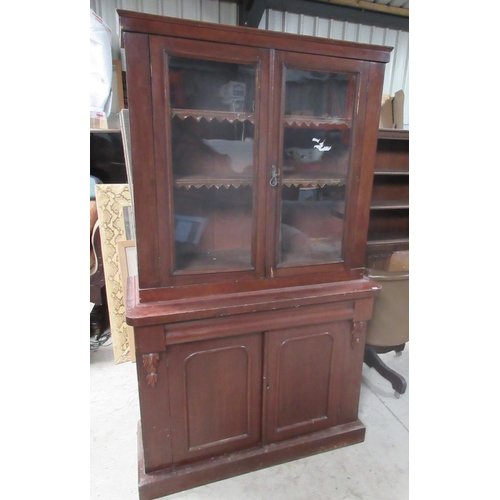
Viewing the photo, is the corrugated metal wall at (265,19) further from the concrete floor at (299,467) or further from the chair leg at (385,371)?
the concrete floor at (299,467)

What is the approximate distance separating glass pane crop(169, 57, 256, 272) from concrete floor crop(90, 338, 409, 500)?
2.98 feet

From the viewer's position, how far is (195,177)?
118 cm

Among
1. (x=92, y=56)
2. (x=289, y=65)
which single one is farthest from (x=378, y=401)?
(x=92, y=56)

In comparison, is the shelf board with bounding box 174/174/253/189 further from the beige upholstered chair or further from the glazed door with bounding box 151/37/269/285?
the beige upholstered chair

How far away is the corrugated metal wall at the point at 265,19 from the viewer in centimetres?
223

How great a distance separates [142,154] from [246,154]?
0.37m

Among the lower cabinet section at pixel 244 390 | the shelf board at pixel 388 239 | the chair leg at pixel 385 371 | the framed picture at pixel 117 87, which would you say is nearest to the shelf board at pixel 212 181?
the lower cabinet section at pixel 244 390

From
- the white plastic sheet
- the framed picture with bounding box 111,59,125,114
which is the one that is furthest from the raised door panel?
the framed picture with bounding box 111,59,125,114

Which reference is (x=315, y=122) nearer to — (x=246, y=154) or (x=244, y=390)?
(x=246, y=154)

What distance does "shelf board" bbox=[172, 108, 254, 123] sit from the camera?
3.62ft

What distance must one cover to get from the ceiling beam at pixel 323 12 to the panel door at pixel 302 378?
6.67 ft

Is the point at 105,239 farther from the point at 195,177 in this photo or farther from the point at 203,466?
the point at 203,466

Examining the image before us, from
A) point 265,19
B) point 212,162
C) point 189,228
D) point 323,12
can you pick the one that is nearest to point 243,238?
point 189,228

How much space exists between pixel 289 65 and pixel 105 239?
1537mm
